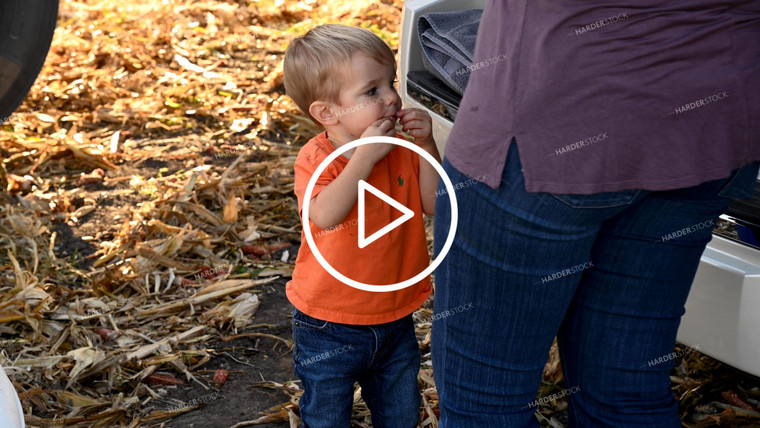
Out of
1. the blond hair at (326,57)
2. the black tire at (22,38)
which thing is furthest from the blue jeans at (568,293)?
the black tire at (22,38)

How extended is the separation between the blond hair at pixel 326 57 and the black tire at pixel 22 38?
8.90 ft

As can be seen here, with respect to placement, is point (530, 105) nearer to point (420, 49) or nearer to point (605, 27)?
point (605, 27)

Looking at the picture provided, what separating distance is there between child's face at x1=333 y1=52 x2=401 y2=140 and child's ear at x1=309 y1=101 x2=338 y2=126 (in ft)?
0.08

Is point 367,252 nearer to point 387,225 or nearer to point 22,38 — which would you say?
point 387,225

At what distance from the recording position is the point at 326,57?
7.00 ft

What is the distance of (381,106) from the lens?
7.02ft

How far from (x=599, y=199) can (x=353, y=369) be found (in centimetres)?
104

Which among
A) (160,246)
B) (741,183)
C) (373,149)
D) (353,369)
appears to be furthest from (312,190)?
(160,246)

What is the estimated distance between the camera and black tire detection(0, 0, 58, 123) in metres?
4.41

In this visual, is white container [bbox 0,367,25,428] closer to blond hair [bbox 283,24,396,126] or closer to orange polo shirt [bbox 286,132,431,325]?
orange polo shirt [bbox 286,132,431,325]

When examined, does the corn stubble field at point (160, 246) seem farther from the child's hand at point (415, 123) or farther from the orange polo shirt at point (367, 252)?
the child's hand at point (415, 123)

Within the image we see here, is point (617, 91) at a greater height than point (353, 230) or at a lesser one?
greater

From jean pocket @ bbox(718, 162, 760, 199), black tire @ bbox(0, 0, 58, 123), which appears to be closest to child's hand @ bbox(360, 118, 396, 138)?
jean pocket @ bbox(718, 162, 760, 199)

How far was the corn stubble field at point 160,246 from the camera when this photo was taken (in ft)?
10.4
